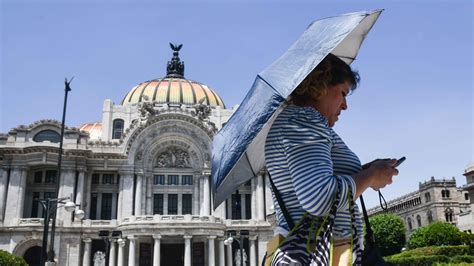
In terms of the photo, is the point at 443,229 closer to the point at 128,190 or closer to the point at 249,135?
the point at 128,190

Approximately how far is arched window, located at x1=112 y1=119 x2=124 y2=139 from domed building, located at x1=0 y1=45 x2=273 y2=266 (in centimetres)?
513

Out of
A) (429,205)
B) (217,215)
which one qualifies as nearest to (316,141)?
(217,215)

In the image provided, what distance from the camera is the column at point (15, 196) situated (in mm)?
44281

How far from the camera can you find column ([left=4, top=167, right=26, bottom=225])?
44.3 metres

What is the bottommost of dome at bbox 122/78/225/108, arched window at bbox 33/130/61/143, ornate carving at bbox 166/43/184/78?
arched window at bbox 33/130/61/143

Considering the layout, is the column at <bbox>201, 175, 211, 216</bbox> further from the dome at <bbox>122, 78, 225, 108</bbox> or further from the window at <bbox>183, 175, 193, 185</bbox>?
the dome at <bbox>122, 78, 225, 108</bbox>

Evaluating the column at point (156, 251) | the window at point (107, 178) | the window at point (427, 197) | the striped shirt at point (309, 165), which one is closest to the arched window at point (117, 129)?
the window at point (107, 178)

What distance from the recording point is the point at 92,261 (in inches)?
1790

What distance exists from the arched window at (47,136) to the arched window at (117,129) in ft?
26.1

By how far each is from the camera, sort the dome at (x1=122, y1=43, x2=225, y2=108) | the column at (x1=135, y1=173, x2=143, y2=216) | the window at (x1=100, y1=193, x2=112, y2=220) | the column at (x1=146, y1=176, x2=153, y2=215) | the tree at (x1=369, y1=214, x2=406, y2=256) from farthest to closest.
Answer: the dome at (x1=122, y1=43, x2=225, y2=108) → the tree at (x1=369, y1=214, x2=406, y2=256) → the window at (x1=100, y1=193, x2=112, y2=220) → the column at (x1=146, y1=176, x2=153, y2=215) → the column at (x1=135, y1=173, x2=143, y2=216)

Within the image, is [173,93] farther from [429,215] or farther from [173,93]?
[429,215]

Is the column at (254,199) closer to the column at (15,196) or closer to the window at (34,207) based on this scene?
the window at (34,207)

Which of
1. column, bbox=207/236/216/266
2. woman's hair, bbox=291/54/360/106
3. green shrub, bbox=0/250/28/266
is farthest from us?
column, bbox=207/236/216/266

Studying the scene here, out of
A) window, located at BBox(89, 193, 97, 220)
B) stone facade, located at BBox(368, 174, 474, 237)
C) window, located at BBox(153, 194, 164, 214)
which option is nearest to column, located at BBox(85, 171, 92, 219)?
window, located at BBox(89, 193, 97, 220)
